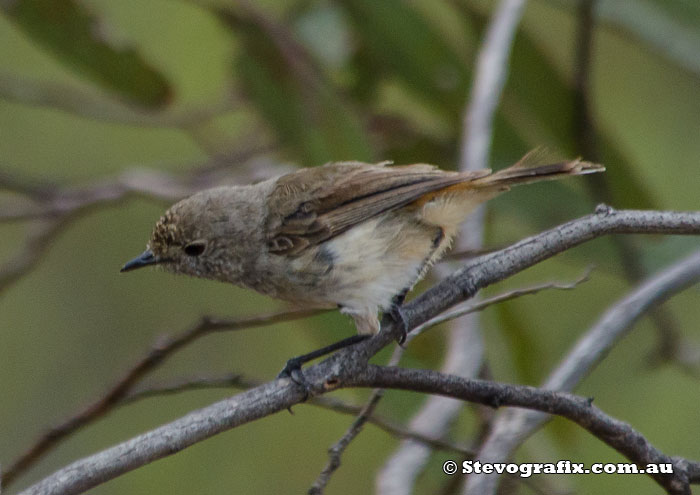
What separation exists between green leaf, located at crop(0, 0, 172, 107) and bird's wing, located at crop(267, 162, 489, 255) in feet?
4.30

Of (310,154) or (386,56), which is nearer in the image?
(310,154)

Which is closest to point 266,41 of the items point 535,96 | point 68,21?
point 68,21

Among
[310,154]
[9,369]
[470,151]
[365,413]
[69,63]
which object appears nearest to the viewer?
[365,413]

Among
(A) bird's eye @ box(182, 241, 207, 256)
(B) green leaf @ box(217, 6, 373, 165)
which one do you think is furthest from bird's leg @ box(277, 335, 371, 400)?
(B) green leaf @ box(217, 6, 373, 165)

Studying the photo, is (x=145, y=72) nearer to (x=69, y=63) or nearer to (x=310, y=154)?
(x=69, y=63)

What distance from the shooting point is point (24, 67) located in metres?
5.82

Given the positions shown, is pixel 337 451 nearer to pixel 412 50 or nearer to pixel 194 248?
pixel 194 248

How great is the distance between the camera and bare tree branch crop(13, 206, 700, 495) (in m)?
1.74

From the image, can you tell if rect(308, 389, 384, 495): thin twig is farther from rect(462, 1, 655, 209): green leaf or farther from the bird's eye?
rect(462, 1, 655, 209): green leaf

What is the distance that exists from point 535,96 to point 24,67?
3415 millimetres

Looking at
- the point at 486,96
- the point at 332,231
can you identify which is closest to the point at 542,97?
the point at 486,96

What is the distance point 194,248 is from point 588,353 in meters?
1.20

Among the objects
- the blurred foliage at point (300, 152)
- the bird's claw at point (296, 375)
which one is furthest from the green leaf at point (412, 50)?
the bird's claw at point (296, 375)

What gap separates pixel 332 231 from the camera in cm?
272
